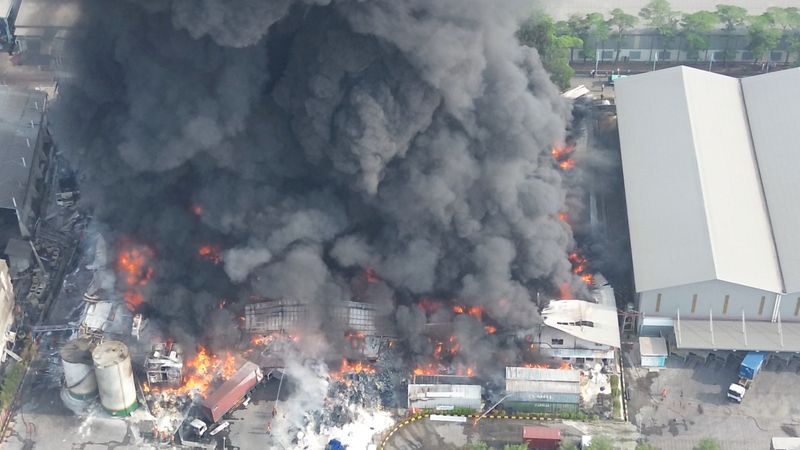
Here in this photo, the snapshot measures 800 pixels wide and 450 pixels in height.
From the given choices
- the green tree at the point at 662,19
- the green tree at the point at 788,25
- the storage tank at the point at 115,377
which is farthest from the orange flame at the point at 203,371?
the green tree at the point at 788,25

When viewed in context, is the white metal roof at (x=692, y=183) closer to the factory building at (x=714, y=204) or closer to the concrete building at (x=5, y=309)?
the factory building at (x=714, y=204)

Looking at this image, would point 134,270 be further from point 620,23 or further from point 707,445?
point 620,23

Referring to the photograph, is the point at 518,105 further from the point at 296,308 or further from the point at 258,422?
the point at 258,422

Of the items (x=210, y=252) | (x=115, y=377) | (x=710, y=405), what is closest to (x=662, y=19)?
(x=710, y=405)

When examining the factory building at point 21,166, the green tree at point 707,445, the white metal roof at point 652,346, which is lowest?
the green tree at point 707,445

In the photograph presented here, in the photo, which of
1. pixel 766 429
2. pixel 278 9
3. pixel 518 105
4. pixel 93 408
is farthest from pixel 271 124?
pixel 766 429

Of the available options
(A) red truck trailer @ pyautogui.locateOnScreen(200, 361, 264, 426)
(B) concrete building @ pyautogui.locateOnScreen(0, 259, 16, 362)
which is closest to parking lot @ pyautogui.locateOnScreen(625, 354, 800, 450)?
(A) red truck trailer @ pyautogui.locateOnScreen(200, 361, 264, 426)
